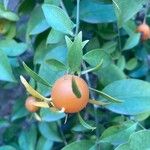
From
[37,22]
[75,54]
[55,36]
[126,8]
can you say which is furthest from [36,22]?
[75,54]

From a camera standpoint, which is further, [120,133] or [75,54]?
[120,133]

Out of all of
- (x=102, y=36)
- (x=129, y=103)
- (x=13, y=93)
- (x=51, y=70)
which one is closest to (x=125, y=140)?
(x=129, y=103)

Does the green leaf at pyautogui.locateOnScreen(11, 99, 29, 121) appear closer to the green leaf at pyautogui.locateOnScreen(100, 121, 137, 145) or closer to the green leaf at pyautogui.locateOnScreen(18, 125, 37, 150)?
the green leaf at pyautogui.locateOnScreen(18, 125, 37, 150)

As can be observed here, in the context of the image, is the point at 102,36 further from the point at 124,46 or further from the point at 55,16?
the point at 55,16

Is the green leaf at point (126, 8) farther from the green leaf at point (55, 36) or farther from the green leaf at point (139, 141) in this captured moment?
the green leaf at point (139, 141)

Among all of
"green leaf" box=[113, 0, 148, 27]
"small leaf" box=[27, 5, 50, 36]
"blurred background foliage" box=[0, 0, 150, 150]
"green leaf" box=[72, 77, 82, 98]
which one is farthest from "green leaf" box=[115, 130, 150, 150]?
"small leaf" box=[27, 5, 50, 36]

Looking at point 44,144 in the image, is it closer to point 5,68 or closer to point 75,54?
point 5,68
